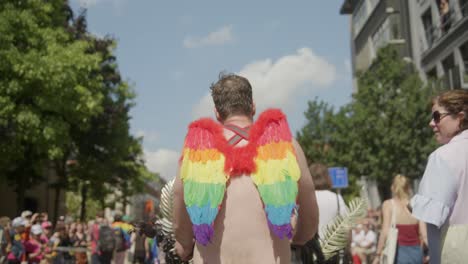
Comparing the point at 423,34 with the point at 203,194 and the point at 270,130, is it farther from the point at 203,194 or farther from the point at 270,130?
the point at 203,194

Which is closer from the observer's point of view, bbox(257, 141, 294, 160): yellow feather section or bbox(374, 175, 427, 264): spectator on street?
bbox(257, 141, 294, 160): yellow feather section

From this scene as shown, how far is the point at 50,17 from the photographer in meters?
25.8

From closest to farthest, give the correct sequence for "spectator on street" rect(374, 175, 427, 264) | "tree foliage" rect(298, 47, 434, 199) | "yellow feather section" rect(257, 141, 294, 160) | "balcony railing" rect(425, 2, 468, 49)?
"yellow feather section" rect(257, 141, 294, 160) → "spectator on street" rect(374, 175, 427, 264) → "tree foliage" rect(298, 47, 434, 199) → "balcony railing" rect(425, 2, 468, 49)

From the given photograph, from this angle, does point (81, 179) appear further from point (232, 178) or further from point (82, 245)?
point (232, 178)

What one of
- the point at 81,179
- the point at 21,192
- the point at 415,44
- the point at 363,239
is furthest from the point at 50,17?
the point at 415,44

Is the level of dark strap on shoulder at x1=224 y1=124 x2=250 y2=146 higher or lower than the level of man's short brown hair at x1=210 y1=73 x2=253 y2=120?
lower

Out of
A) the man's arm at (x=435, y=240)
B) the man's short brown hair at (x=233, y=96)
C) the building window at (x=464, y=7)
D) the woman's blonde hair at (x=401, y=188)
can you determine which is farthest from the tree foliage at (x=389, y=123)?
the man's short brown hair at (x=233, y=96)

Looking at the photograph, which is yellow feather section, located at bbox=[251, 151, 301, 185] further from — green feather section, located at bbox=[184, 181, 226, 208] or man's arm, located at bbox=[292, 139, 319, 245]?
green feather section, located at bbox=[184, 181, 226, 208]

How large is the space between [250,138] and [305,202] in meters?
0.41

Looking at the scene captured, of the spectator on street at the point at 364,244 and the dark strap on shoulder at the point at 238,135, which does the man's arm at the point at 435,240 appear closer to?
the dark strap on shoulder at the point at 238,135

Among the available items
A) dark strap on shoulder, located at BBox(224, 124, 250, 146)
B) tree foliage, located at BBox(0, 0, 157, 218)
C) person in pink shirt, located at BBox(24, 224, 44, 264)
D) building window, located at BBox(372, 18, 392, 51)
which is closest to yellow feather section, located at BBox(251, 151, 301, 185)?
dark strap on shoulder, located at BBox(224, 124, 250, 146)

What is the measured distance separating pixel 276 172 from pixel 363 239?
1441 cm

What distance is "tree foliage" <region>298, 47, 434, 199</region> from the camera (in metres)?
27.0

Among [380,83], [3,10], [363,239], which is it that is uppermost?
[3,10]
